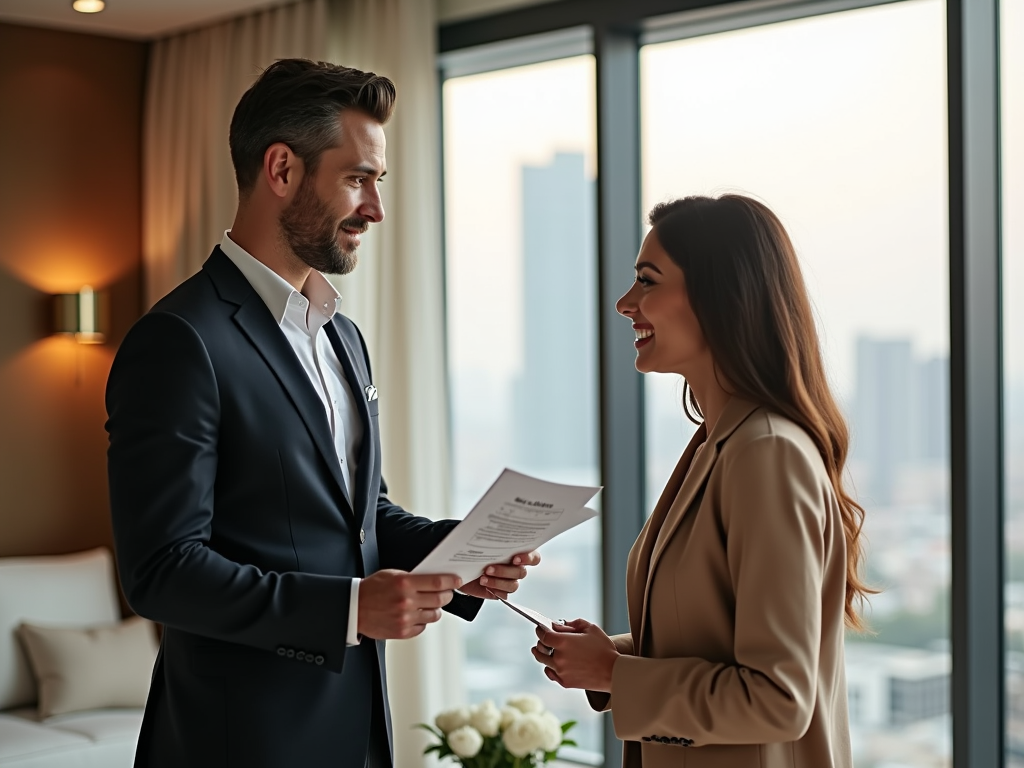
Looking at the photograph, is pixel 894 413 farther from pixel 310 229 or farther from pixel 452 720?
pixel 310 229

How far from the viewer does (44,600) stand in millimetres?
4449

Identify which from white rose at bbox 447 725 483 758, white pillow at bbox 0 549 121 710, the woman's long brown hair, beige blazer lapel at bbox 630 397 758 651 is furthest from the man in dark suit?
white pillow at bbox 0 549 121 710

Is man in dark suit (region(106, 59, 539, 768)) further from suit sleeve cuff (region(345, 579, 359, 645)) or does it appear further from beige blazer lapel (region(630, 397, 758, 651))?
beige blazer lapel (region(630, 397, 758, 651))

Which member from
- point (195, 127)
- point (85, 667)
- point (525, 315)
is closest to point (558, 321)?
point (525, 315)

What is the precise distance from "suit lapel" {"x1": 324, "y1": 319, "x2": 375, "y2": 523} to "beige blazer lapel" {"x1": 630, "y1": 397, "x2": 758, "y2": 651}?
53 cm

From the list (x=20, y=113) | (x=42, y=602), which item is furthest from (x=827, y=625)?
(x=20, y=113)

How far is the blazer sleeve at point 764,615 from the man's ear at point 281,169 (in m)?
0.96

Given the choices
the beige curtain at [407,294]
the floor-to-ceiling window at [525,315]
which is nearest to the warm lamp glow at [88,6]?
the beige curtain at [407,294]

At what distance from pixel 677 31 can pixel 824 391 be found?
90.3 inches

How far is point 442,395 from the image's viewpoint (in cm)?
432

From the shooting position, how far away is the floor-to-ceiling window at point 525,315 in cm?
418

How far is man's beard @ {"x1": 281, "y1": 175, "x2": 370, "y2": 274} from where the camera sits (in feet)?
7.14

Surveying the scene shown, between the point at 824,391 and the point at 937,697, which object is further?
the point at 937,697

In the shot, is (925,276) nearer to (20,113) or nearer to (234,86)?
(234,86)
